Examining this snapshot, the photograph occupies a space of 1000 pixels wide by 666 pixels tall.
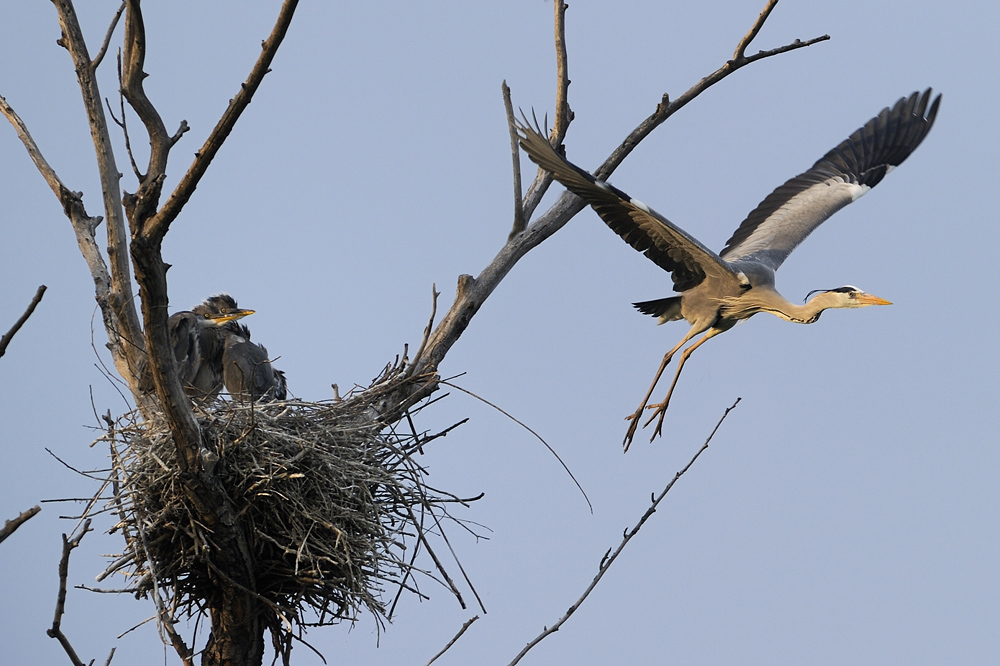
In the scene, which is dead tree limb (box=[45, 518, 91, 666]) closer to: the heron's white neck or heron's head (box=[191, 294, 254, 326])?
heron's head (box=[191, 294, 254, 326])

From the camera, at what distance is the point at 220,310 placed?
6742mm

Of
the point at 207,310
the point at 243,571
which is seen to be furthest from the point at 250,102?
the point at 207,310

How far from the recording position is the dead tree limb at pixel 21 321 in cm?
281

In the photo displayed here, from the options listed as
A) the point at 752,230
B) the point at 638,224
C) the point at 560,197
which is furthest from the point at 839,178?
the point at 560,197

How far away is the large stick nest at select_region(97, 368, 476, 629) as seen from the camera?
4090 millimetres

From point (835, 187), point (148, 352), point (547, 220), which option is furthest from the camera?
point (835, 187)

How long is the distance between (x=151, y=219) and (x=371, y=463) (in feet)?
6.09

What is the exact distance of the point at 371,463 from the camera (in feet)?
15.5

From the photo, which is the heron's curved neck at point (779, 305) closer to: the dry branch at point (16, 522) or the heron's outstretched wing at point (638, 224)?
the heron's outstretched wing at point (638, 224)

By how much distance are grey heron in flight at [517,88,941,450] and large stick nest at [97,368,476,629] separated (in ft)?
6.18

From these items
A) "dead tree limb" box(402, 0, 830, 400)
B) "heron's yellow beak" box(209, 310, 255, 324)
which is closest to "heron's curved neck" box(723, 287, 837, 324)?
"dead tree limb" box(402, 0, 830, 400)

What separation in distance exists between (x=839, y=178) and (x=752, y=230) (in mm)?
A: 1002

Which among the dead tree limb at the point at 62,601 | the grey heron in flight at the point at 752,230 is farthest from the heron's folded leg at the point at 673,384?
the dead tree limb at the point at 62,601

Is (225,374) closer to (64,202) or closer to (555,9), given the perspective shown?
(64,202)
